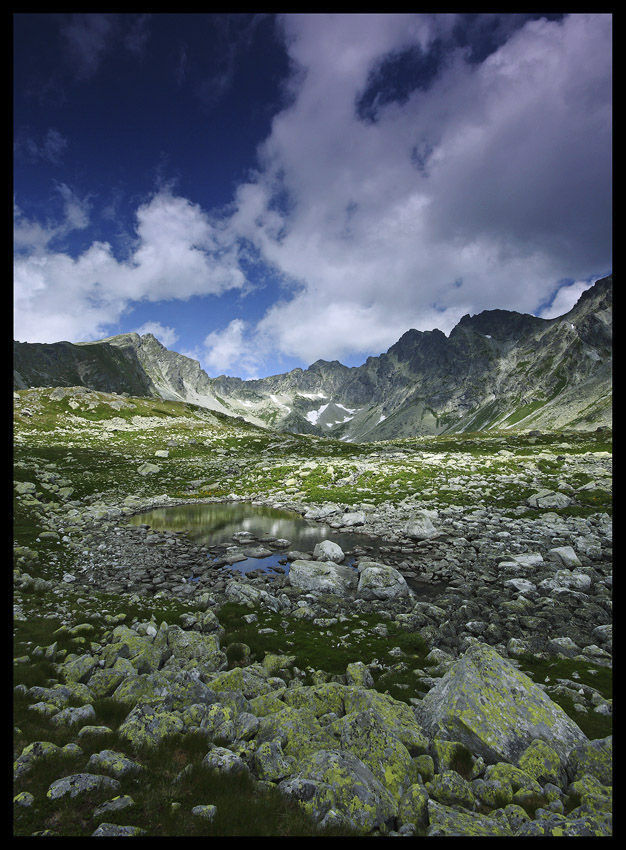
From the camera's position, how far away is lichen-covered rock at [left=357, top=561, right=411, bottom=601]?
17469 millimetres

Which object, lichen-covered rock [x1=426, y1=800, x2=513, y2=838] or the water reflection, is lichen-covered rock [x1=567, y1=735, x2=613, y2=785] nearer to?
→ lichen-covered rock [x1=426, y1=800, x2=513, y2=838]

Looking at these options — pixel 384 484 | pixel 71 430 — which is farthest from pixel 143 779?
pixel 71 430

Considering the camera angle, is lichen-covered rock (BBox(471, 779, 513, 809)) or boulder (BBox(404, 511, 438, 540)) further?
boulder (BBox(404, 511, 438, 540))

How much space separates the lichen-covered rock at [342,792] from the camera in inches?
209

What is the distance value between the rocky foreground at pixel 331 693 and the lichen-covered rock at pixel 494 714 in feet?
0.11

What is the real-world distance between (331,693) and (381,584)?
975 cm

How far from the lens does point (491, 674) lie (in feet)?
27.6

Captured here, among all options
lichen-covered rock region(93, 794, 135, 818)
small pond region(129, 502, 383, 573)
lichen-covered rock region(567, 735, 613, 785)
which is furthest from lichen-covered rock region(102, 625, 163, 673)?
small pond region(129, 502, 383, 573)

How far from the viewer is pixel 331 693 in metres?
8.79

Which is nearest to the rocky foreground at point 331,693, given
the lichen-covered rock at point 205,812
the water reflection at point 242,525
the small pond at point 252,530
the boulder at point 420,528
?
the lichen-covered rock at point 205,812

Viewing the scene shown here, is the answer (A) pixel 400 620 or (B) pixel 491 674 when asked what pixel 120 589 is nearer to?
(A) pixel 400 620

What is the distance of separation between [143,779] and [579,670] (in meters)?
12.4

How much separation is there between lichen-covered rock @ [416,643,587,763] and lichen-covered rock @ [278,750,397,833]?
259 cm

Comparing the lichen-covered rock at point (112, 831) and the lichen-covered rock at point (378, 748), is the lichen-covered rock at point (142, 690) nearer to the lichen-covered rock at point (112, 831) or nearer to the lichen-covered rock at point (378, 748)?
the lichen-covered rock at point (112, 831)
